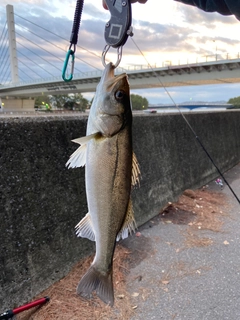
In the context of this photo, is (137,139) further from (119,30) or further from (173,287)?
(119,30)

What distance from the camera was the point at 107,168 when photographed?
4.54 feet

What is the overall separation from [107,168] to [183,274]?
2280 mm

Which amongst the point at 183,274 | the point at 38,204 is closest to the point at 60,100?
the point at 38,204

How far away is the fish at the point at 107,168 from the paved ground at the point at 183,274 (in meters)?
1.37

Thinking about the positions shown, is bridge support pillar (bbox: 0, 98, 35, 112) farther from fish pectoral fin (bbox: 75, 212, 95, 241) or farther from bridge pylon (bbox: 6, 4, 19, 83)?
fish pectoral fin (bbox: 75, 212, 95, 241)

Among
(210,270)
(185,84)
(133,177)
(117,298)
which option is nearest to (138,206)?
(210,270)

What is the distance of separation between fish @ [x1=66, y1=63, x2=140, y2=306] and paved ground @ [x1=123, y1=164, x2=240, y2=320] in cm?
137

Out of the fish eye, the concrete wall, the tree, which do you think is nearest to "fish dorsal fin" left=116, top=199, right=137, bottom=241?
the fish eye

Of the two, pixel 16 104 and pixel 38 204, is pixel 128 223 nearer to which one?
pixel 38 204

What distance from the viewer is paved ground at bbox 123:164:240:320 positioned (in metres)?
2.67

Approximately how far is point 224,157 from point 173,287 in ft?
19.1

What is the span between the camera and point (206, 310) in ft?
8.70

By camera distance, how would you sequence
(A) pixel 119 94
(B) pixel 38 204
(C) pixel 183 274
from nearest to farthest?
(A) pixel 119 94 < (B) pixel 38 204 < (C) pixel 183 274

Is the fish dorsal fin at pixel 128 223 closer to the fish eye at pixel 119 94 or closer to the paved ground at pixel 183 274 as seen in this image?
the fish eye at pixel 119 94
